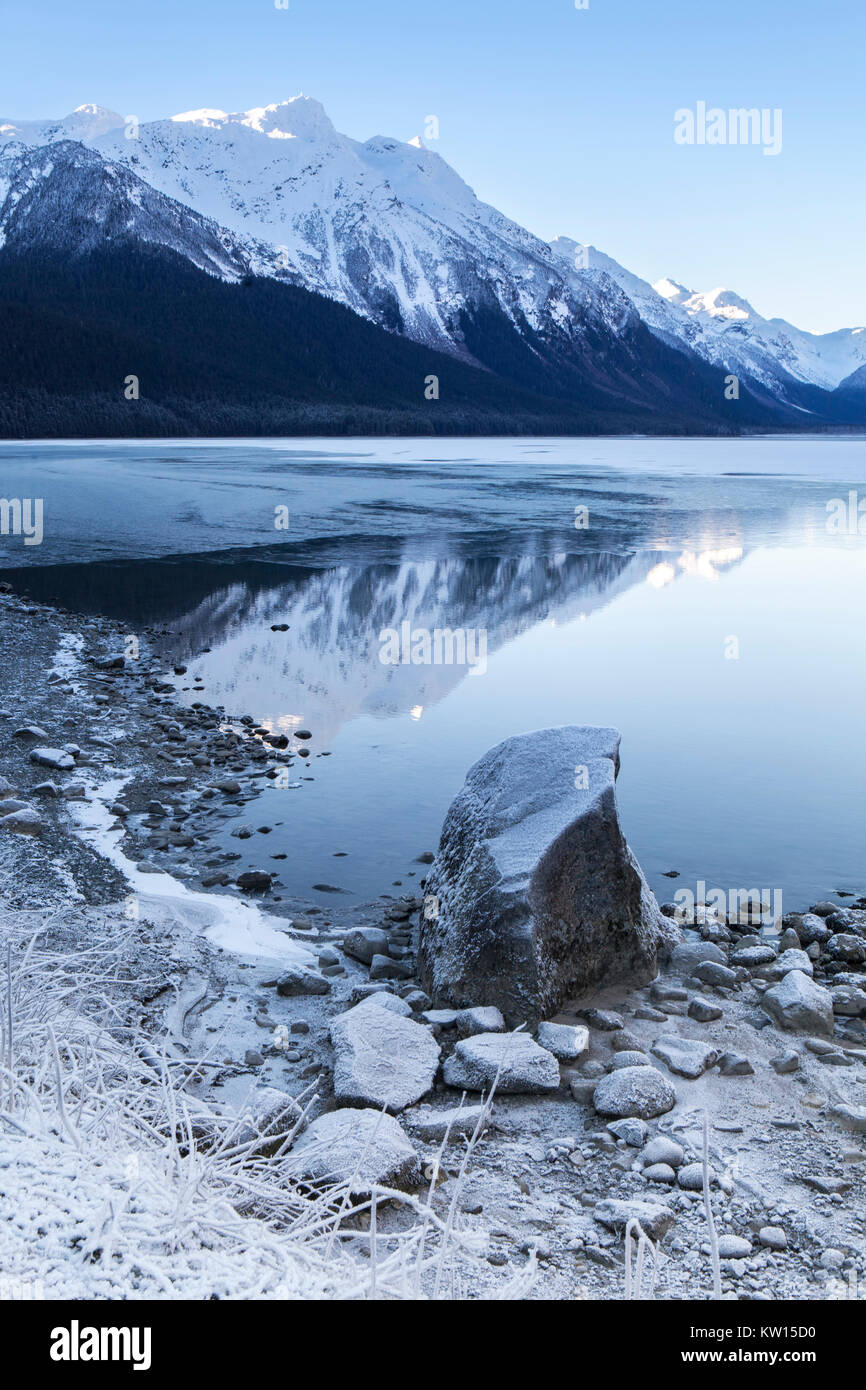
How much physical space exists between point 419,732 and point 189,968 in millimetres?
5485

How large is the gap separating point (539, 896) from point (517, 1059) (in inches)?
40.5

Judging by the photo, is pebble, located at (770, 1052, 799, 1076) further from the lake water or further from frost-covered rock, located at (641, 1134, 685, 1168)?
the lake water

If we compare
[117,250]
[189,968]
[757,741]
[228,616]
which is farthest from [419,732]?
[117,250]

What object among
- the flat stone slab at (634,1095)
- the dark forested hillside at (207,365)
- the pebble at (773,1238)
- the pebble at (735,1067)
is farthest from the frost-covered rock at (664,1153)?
the dark forested hillside at (207,365)

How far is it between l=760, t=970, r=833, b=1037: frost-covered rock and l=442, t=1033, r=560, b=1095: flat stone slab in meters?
1.30

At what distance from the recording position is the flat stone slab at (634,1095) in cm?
429

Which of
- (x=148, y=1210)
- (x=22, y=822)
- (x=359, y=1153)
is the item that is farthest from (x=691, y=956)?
(x=22, y=822)

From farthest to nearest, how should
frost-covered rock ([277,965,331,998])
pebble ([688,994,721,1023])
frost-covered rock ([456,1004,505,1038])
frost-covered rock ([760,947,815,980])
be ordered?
frost-covered rock ([760,947,815,980])
frost-covered rock ([277,965,331,998])
pebble ([688,994,721,1023])
frost-covered rock ([456,1004,505,1038])

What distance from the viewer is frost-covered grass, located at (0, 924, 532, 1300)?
7.18 feet

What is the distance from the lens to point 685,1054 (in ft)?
15.7

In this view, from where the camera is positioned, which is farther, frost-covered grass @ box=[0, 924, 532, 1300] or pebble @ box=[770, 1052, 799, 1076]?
pebble @ box=[770, 1052, 799, 1076]

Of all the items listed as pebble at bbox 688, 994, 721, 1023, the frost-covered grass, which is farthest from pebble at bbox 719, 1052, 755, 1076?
the frost-covered grass

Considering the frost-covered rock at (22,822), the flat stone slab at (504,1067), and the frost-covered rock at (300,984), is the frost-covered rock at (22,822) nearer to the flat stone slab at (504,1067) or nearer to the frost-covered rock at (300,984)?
the frost-covered rock at (300,984)

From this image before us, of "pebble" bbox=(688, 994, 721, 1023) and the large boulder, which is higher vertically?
the large boulder
